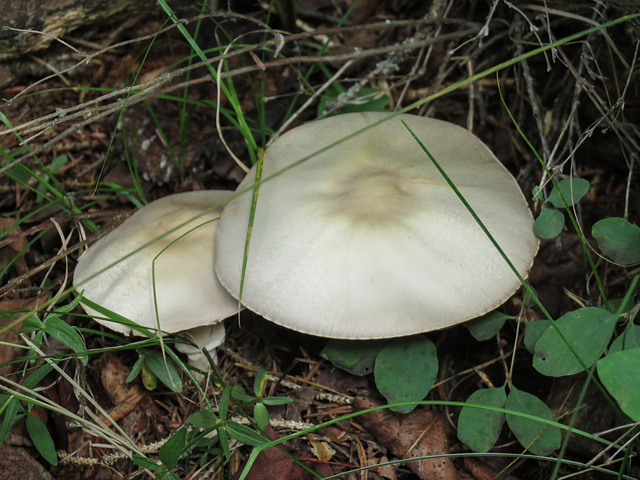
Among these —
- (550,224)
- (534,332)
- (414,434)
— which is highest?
(550,224)

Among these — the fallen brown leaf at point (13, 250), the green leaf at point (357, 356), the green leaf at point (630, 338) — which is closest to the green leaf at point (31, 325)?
the fallen brown leaf at point (13, 250)

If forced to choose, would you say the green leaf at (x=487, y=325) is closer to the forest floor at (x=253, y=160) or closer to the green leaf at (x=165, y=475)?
the forest floor at (x=253, y=160)

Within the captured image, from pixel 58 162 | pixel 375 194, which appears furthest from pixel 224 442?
pixel 58 162

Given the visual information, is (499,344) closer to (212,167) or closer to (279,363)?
(279,363)

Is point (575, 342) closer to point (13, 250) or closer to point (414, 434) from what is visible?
point (414, 434)

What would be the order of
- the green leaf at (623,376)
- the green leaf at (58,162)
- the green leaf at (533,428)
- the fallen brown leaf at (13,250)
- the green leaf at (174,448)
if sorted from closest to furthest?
the green leaf at (623,376) → the green leaf at (174,448) → the green leaf at (533,428) → the fallen brown leaf at (13,250) → the green leaf at (58,162)

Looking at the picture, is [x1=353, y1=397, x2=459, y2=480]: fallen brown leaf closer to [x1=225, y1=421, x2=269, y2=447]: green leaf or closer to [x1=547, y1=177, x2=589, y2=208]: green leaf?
[x1=225, y1=421, x2=269, y2=447]: green leaf

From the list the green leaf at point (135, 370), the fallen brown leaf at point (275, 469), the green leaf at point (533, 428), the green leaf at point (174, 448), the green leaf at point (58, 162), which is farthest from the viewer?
the green leaf at point (58, 162)
